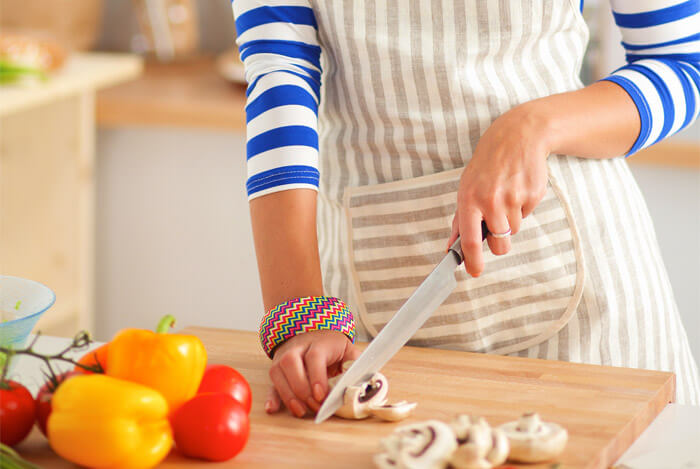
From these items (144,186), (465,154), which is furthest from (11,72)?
(465,154)

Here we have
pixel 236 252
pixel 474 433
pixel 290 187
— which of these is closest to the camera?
pixel 474 433

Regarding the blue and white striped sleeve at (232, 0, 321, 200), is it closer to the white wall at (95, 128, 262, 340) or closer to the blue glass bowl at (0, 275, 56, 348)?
the blue glass bowl at (0, 275, 56, 348)

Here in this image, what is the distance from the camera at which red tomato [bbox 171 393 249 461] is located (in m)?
0.61

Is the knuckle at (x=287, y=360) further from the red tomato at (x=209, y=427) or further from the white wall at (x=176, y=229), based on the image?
the white wall at (x=176, y=229)

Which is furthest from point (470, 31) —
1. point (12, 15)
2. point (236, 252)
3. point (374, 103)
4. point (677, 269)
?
point (12, 15)

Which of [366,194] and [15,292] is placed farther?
[366,194]

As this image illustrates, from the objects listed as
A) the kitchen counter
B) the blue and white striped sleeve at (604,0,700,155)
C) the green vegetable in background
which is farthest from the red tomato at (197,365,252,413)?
the kitchen counter

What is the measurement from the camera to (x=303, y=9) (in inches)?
35.5

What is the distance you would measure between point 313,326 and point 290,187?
0.14 meters

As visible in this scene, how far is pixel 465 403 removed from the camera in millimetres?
734

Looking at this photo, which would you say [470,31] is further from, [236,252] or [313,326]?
[236,252]

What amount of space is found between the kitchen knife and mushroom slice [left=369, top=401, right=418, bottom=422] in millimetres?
30

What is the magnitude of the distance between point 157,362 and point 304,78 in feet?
1.29

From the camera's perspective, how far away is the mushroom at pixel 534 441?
2.01 ft
